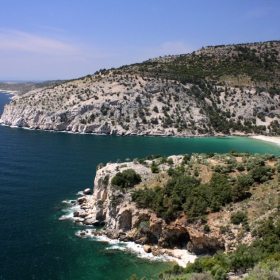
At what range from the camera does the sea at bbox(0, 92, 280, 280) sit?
31281 millimetres

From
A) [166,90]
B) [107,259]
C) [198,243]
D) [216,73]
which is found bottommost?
[107,259]

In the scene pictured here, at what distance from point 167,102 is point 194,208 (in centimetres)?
9673

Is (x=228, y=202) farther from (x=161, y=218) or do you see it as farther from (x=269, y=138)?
(x=269, y=138)

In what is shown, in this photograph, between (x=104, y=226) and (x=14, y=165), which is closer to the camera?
(x=104, y=226)

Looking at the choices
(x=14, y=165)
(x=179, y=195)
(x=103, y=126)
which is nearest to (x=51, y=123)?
(x=103, y=126)

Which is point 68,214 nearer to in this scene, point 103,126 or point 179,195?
point 179,195

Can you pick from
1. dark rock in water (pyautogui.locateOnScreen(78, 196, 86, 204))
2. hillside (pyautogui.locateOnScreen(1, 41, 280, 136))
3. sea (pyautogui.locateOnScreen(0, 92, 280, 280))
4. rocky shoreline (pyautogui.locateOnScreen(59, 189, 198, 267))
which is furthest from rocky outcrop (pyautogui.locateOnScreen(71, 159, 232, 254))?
hillside (pyautogui.locateOnScreen(1, 41, 280, 136))

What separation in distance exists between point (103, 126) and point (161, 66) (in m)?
55.0

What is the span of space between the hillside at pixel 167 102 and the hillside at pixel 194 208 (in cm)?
7146

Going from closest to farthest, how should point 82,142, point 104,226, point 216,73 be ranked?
point 104,226, point 82,142, point 216,73

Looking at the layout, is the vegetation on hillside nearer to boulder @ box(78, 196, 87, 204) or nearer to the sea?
the sea

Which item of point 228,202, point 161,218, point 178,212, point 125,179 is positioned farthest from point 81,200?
point 228,202

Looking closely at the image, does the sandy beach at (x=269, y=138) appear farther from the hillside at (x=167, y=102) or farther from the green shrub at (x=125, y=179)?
the green shrub at (x=125, y=179)

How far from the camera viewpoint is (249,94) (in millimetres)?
133000
